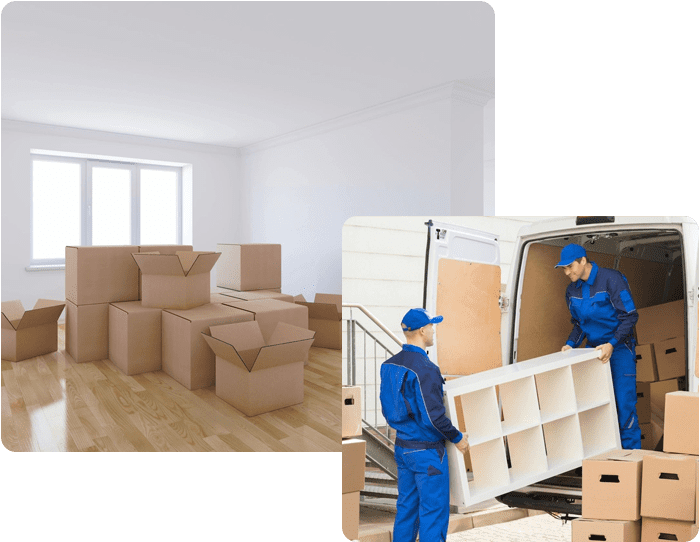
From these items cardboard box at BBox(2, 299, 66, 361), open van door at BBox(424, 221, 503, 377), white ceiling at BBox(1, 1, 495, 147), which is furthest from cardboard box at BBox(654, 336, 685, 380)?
cardboard box at BBox(2, 299, 66, 361)

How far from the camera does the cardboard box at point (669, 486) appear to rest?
1.38 meters

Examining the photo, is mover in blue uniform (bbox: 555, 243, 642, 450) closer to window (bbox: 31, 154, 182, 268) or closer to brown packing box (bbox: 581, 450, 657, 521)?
brown packing box (bbox: 581, 450, 657, 521)

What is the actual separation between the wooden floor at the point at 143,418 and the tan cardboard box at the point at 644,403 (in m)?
1.31

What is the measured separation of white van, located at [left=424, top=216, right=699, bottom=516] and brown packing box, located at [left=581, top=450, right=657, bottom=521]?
0.10ft

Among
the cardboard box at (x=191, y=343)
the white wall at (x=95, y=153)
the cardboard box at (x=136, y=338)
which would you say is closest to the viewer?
the cardboard box at (x=191, y=343)

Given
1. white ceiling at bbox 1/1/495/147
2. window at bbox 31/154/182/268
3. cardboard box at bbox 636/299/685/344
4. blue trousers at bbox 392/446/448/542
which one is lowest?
blue trousers at bbox 392/446/448/542

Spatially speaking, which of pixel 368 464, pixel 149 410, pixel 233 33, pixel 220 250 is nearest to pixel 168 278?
pixel 220 250

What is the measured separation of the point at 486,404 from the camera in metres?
1.38

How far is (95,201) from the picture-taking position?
10.0 feet

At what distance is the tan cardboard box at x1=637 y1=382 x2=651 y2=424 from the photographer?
4.63 ft

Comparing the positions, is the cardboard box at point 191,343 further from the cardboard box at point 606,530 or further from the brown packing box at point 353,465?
the cardboard box at point 606,530

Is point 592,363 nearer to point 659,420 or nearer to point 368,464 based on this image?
point 659,420

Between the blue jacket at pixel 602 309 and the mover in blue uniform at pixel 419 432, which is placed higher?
the blue jacket at pixel 602 309

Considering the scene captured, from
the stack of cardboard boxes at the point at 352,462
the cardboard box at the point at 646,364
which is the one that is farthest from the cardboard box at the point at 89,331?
the cardboard box at the point at 646,364
